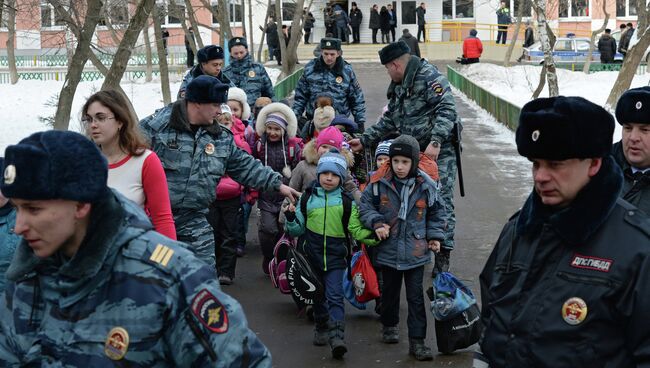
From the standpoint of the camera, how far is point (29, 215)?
2.95 metres

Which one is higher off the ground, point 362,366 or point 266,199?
point 266,199

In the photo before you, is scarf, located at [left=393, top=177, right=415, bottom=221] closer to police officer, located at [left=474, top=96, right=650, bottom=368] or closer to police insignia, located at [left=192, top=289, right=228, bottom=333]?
police officer, located at [left=474, top=96, right=650, bottom=368]

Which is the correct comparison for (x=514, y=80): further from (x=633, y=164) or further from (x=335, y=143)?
(x=633, y=164)

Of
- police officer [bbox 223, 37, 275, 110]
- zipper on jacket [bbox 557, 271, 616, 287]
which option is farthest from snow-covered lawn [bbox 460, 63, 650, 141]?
zipper on jacket [bbox 557, 271, 616, 287]

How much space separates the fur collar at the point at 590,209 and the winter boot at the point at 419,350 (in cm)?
398

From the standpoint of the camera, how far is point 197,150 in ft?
21.7

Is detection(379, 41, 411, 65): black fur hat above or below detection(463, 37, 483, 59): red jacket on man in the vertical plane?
below

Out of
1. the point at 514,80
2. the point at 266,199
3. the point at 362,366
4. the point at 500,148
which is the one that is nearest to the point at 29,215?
the point at 362,366

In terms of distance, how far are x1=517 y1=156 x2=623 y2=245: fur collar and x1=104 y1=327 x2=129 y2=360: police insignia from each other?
1408 mm

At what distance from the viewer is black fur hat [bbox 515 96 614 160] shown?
3.36 metres

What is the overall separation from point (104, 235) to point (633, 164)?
321 cm

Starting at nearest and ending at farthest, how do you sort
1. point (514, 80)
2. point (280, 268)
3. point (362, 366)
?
1. point (362, 366)
2. point (280, 268)
3. point (514, 80)

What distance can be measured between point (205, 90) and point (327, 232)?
1709 millimetres

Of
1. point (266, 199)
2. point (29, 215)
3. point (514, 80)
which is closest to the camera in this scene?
point (29, 215)
